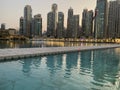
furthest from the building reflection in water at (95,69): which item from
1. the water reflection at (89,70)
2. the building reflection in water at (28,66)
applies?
the building reflection in water at (28,66)

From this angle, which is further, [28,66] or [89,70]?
[28,66]

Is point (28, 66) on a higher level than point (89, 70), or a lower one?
higher

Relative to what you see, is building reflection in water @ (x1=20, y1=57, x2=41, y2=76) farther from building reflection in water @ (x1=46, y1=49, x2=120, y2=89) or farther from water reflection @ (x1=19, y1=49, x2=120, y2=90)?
building reflection in water @ (x1=46, y1=49, x2=120, y2=89)

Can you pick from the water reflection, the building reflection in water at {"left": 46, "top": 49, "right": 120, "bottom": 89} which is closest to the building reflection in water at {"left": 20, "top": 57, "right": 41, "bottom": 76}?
the water reflection

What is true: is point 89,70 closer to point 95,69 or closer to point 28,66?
point 95,69

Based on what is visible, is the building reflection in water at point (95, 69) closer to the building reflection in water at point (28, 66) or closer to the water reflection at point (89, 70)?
the water reflection at point (89, 70)

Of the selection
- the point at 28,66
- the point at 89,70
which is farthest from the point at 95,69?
the point at 28,66

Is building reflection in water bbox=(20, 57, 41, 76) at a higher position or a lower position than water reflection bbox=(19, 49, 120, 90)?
higher

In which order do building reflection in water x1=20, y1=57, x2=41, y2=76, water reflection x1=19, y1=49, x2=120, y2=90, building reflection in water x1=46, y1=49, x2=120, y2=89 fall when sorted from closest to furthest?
water reflection x1=19, y1=49, x2=120, y2=90 < building reflection in water x1=46, y1=49, x2=120, y2=89 < building reflection in water x1=20, y1=57, x2=41, y2=76

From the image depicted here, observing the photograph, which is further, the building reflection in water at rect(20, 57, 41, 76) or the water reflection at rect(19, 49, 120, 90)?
the building reflection in water at rect(20, 57, 41, 76)

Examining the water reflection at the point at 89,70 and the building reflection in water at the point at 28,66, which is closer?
the water reflection at the point at 89,70

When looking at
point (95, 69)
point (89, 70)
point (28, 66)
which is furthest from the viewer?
point (28, 66)

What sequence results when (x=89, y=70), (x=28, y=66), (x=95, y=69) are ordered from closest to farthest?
(x=89, y=70) → (x=95, y=69) → (x=28, y=66)

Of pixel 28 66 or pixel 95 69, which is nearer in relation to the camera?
pixel 95 69
